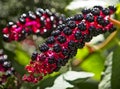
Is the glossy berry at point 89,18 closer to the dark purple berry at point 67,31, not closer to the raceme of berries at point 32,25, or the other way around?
the dark purple berry at point 67,31

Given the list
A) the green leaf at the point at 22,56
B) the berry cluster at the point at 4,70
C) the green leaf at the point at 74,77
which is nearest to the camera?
the berry cluster at the point at 4,70

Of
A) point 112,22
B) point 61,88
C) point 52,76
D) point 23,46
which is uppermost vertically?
point 23,46

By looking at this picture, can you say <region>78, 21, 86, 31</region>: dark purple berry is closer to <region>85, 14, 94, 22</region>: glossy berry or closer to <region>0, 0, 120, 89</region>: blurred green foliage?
<region>85, 14, 94, 22</region>: glossy berry

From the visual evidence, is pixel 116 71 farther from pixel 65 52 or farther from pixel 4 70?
pixel 4 70

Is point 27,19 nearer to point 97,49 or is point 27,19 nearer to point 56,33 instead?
point 56,33

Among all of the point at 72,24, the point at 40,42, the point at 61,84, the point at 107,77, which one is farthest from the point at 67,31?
the point at 40,42

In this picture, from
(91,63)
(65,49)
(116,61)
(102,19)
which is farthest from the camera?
(91,63)

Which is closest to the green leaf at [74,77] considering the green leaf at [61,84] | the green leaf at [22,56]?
the green leaf at [61,84]

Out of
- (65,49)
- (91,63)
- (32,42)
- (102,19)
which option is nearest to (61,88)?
(65,49)
